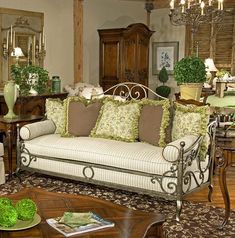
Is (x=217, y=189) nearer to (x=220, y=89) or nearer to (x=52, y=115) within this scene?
(x=52, y=115)

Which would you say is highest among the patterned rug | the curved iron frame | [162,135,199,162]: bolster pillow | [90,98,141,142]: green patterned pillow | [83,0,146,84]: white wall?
[83,0,146,84]: white wall

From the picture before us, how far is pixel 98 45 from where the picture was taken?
9.16 m

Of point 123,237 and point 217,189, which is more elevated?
point 123,237

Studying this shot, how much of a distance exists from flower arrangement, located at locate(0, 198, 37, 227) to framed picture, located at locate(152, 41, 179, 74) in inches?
317

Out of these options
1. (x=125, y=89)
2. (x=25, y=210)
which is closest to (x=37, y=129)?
(x=25, y=210)

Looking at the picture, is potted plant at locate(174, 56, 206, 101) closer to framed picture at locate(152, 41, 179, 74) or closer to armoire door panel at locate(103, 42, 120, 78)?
armoire door panel at locate(103, 42, 120, 78)

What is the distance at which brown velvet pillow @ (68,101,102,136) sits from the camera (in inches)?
189

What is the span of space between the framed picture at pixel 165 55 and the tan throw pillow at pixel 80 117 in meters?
5.54

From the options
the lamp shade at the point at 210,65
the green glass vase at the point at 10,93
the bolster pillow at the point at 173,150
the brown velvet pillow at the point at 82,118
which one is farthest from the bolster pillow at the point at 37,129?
the lamp shade at the point at 210,65

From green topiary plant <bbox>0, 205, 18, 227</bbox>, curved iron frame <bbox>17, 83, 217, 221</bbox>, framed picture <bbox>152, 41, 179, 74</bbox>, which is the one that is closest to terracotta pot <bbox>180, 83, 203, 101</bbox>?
curved iron frame <bbox>17, 83, 217, 221</bbox>

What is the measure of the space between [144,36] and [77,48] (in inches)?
62.1

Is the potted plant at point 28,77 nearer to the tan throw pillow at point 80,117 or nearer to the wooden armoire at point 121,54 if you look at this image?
the tan throw pillow at point 80,117

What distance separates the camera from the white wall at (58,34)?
7949 mm

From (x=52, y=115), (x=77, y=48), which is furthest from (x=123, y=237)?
(x=77, y=48)
